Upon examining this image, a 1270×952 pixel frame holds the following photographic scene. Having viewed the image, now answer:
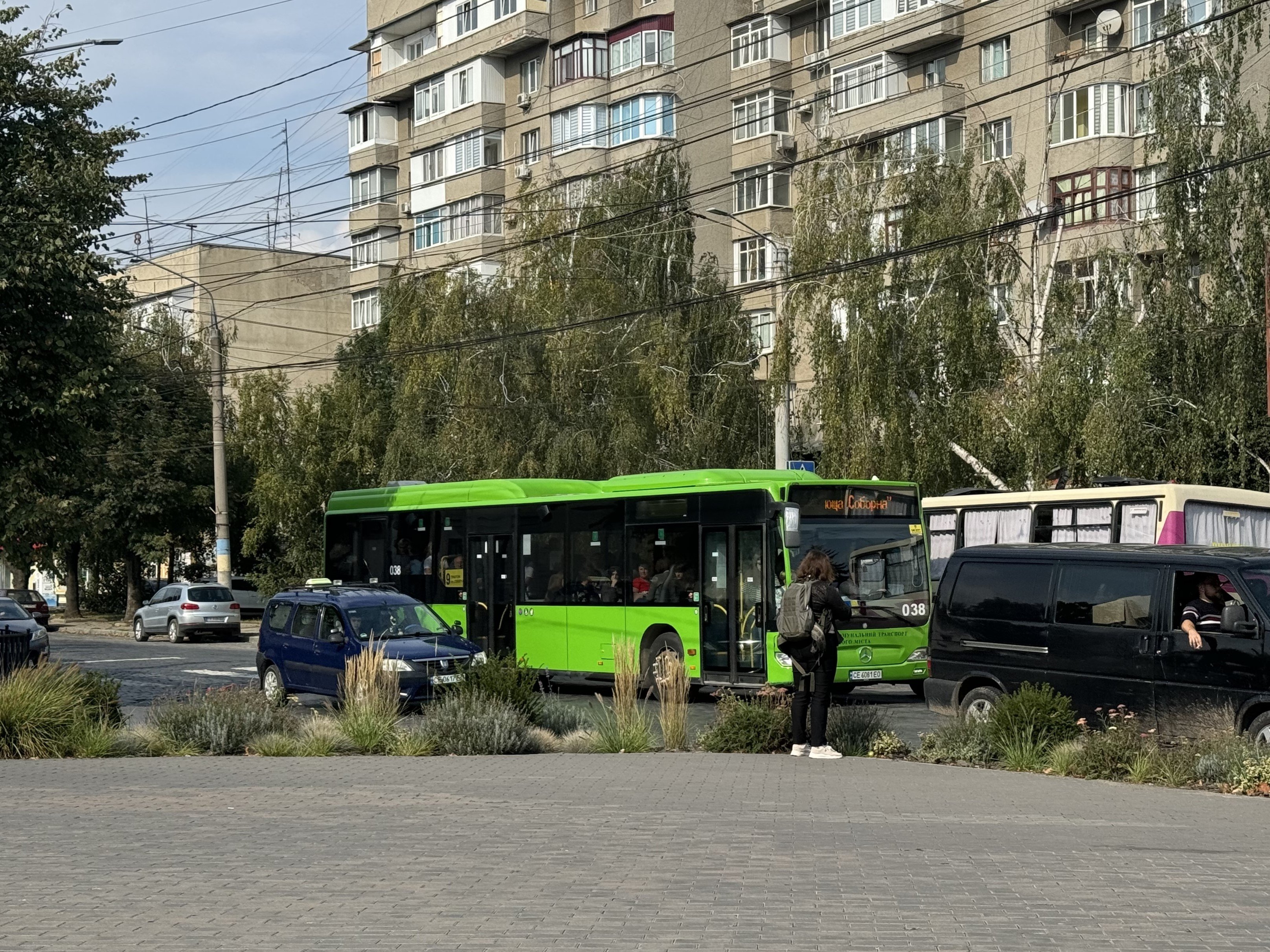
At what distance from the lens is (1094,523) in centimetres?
2323

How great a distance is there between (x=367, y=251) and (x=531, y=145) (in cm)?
1172

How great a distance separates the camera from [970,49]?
46.7 metres

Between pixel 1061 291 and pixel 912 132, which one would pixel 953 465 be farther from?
pixel 912 132

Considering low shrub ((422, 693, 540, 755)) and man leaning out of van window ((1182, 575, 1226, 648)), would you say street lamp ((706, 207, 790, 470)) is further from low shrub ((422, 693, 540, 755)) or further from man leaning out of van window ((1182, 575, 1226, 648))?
man leaning out of van window ((1182, 575, 1226, 648))

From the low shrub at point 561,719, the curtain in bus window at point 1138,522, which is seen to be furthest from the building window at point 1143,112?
the low shrub at point 561,719

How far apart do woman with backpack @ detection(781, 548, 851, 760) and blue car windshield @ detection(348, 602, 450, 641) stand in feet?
24.7

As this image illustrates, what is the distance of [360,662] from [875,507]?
7.43 metres

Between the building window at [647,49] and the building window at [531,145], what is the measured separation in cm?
518

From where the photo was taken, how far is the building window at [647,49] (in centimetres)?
5425

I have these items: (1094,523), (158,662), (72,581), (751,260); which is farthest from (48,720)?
(72,581)

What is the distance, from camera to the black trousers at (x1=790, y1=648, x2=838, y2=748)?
14375 millimetres

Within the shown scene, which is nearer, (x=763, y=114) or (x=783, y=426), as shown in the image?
(x=783, y=426)

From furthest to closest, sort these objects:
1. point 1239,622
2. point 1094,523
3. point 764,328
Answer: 1. point 764,328
2. point 1094,523
3. point 1239,622

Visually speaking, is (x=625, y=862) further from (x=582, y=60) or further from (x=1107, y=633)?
(x=582, y=60)
